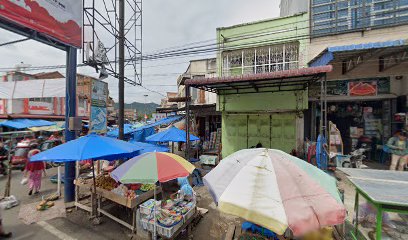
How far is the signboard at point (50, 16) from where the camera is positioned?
191 inches

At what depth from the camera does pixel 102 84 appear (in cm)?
719

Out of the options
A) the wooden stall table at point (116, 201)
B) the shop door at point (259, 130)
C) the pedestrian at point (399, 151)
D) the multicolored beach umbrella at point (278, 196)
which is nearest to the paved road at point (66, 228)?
the wooden stall table at point (116, 201)

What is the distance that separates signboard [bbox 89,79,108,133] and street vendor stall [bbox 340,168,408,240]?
741 cm

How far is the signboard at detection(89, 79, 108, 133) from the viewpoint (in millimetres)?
6668

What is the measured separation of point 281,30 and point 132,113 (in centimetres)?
5972

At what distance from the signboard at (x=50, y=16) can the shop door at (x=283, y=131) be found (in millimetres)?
10058

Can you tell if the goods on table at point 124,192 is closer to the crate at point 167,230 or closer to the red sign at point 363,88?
the crate at point 167,230

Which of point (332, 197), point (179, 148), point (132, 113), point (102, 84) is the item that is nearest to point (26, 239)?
point (102, 84)

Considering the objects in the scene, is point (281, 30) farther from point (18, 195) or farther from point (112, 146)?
point (18, 195)

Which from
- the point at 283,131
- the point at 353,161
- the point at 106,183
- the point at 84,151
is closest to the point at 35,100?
the point at 106,183

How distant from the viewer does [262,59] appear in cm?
1095

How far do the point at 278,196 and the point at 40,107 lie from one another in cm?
2658

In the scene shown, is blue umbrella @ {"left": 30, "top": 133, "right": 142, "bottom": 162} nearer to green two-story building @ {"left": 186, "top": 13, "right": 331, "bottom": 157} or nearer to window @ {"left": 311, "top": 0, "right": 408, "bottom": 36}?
green two-story building @ {"left": 186, "top": 13, "right": 331, "bottom": 157}

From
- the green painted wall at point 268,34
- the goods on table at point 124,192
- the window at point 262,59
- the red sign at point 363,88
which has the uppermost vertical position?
the green painted wall at point 268,34
